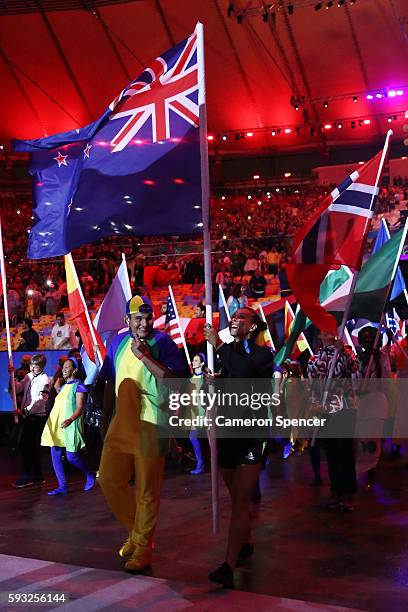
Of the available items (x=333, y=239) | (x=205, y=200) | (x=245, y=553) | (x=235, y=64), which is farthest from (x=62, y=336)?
(x=235, y=64)

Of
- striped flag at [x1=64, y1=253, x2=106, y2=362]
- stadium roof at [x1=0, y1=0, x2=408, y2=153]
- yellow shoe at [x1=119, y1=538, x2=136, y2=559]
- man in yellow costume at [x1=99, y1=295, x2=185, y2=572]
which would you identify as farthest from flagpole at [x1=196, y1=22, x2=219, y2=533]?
stadium roof at [x1=0, y1=0, x2=408, y2=153]

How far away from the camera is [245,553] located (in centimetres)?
531

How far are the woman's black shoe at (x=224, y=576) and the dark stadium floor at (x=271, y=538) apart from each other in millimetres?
61

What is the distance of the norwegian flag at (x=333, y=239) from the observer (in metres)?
6.80

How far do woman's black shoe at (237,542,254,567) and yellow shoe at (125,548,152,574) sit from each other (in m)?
0.64

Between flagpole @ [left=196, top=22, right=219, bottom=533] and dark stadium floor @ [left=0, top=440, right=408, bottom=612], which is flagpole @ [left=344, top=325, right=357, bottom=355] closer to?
dark stadium floor @ [left=0, top=440, right=408, bottom=612]

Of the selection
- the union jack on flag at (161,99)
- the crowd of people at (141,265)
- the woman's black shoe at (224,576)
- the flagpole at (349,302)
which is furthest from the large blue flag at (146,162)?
the crowd of people at (141,265)

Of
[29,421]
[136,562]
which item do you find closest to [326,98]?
[29,421]

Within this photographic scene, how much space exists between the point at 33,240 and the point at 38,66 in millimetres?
30235

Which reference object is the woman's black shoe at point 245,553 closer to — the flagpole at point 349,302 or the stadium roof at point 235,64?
the flagpole at point 349,302

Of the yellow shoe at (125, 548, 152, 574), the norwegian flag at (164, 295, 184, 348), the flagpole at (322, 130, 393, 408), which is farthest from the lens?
the norwegian flag at (164, 295, 184, 348)

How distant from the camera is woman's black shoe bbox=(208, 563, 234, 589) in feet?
15.3

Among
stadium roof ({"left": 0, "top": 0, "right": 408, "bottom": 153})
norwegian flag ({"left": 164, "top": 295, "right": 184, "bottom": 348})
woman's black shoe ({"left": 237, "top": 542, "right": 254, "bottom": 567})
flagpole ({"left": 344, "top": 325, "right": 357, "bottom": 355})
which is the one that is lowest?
woman's black shoe ({"left": 237, "top": 542, "right": 254, "bottom": 567})

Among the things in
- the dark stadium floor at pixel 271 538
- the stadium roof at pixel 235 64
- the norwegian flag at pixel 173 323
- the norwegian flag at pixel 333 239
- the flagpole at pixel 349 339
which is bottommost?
the dark stadium floor at pixel 271 538
